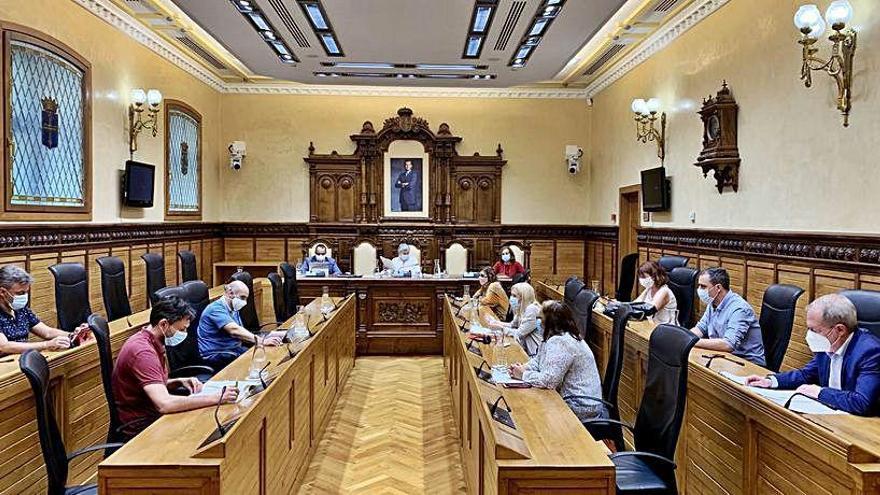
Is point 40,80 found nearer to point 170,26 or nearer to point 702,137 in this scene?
point 170,26

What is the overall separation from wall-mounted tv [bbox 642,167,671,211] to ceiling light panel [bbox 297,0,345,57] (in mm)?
4294

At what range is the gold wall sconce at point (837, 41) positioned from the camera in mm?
Answer: 4402

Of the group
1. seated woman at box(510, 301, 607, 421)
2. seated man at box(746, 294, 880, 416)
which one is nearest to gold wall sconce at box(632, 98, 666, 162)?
seated woman at box(510, 301, 607, 421)

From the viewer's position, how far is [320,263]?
9.94 meters

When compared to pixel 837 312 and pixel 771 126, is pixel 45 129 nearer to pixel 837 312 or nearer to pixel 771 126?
pixel 837 312

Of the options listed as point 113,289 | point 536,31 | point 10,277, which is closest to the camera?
point 10,277

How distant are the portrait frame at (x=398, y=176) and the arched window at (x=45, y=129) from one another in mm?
5562

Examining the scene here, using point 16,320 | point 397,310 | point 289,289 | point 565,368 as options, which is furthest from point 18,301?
point 397,310

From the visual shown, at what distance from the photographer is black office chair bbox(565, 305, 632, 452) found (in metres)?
3.48

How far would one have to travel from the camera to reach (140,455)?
239cm

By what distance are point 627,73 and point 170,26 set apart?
6.64 m

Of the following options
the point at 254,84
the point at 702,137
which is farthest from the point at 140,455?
the point at 254,84

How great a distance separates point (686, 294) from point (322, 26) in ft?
15.1

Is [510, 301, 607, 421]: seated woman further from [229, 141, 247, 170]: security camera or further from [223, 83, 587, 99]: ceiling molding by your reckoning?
[229, 141, 247, 170]: security camera
